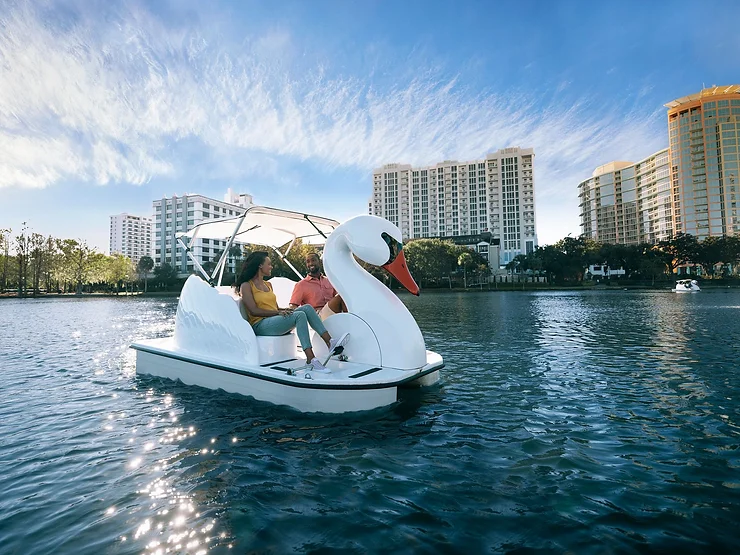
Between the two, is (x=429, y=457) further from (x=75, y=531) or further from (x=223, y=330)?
(x=223, y=330)

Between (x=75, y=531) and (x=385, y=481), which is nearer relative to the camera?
(x=75, y=531)

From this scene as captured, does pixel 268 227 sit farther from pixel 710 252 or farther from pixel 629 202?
pixel 629 202

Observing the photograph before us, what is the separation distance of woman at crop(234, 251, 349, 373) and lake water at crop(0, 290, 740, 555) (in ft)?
3.33

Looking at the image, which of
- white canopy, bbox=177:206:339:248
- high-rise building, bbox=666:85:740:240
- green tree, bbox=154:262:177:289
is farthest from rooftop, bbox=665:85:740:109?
white canopy, bbox=177:206:339:248

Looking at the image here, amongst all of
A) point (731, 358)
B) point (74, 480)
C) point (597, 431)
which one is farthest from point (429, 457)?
point (731, 358)

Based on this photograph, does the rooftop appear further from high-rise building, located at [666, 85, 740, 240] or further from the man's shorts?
the man's shorts

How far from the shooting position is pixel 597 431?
4723mm

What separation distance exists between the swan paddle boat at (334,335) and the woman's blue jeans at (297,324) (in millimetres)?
168

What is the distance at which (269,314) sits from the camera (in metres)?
6.02

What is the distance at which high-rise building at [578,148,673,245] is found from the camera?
131 meters

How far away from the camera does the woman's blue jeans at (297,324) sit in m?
5.65

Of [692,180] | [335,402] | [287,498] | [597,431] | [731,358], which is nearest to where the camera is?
[287,498]

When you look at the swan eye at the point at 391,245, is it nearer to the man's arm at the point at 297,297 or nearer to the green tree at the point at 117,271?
the man's arm at the point at 297,297

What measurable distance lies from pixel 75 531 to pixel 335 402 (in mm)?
2735
